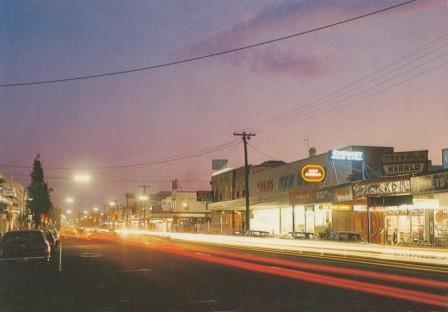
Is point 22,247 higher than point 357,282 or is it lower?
higher

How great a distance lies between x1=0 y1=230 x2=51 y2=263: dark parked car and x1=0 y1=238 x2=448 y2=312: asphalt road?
289cm

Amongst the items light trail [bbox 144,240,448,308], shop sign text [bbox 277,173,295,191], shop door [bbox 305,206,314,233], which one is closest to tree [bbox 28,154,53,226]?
shop sign text [bbox 277,173,295,191]

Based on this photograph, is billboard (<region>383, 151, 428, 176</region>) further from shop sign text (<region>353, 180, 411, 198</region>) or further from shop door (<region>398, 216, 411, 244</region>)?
shop door (<region>398, 216, 411, 244</region>)

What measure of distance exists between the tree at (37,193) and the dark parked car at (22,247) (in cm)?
8646

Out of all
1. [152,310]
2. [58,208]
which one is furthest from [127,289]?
[58,208]

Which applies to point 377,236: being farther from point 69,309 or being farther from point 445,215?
point 69,309

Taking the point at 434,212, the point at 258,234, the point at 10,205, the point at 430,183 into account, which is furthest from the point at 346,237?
the point at 10,205

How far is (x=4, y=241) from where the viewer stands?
87.9 feet

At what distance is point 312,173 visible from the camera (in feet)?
160

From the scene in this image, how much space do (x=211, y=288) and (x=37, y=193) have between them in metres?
101


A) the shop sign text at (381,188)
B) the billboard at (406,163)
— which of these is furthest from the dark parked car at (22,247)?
the billboard at (406,163)

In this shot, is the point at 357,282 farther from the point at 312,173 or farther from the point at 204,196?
the point at 204,196

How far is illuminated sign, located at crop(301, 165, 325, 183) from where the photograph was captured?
48719 millimetres

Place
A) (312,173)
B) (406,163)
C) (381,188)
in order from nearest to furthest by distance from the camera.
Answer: (381,188), (406,163), (312,173)
